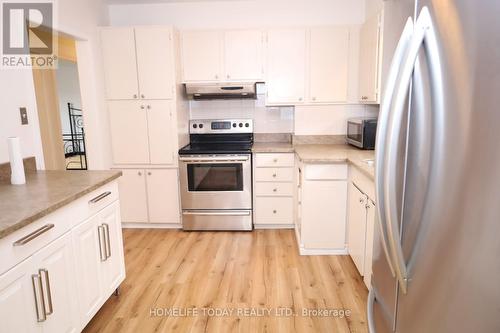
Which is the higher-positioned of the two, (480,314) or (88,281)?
(480,314)

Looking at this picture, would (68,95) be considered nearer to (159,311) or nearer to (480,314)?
(159,311)

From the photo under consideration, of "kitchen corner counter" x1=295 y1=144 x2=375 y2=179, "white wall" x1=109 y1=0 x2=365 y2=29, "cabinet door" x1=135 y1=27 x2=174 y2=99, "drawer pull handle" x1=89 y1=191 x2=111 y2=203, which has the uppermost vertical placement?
"white wall" x1=109 y1=0 x2=365 y2=29

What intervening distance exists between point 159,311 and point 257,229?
1.63 meters

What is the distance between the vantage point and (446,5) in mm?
660

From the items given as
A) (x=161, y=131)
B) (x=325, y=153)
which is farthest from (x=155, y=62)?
(x=325, y=153)

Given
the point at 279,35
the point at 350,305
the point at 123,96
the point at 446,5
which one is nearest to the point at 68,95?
the point at 123,96

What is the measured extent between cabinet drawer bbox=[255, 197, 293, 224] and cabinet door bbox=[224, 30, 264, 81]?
4.47 ft

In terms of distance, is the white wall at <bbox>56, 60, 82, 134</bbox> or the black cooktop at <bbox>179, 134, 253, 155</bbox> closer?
the black cooktop at <bbox>179, 134, 253, 155</bbox>

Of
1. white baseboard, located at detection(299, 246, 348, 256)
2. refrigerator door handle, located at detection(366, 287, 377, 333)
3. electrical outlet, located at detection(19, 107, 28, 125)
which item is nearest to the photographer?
refrigerator door handle, located at detection(366, 287, 377, 333)

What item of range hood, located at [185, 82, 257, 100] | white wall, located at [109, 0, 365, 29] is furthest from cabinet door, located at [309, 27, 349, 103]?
range hood, located at [185, 82, 257, 100]

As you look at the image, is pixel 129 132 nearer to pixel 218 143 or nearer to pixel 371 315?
pixel 218 143

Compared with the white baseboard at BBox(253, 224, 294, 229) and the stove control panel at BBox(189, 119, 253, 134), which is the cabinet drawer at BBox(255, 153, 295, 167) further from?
the white baseboard at BBox(253, 224, 294, 229)

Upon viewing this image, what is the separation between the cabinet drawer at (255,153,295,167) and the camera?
3.44 meters

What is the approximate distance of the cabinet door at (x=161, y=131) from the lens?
342 cm
